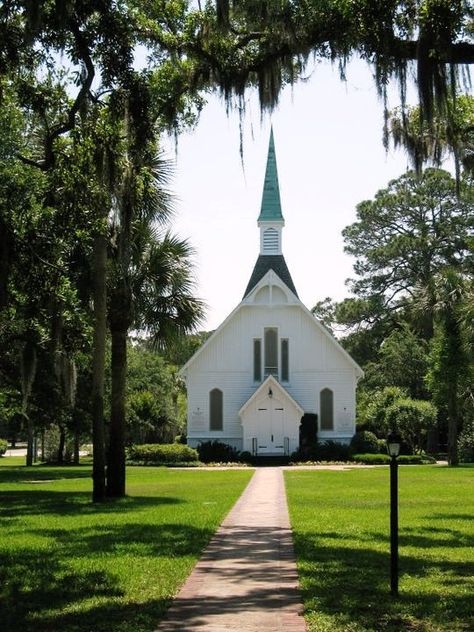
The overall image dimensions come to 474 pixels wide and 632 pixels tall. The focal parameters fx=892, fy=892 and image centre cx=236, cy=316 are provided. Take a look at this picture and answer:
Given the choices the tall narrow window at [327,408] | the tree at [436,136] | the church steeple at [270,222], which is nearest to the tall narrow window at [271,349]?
the tall narrow window at [327,408]

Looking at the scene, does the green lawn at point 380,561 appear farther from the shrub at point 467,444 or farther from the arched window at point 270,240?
the arched window at point 270,240

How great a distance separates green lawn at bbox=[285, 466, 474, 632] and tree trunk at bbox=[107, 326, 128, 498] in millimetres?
3926

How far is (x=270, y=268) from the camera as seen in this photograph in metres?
47.8

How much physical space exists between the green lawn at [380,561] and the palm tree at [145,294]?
4.26 meters

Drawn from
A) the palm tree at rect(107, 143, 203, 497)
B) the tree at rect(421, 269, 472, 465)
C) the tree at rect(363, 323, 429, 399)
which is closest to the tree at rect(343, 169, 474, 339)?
the tree at rect(363, 323, 429, 399)

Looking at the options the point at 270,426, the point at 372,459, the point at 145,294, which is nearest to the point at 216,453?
the point at 270,426

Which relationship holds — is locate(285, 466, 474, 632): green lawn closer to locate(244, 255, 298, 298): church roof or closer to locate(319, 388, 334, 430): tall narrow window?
locate(319, 388, 334, 430): tall narrow window

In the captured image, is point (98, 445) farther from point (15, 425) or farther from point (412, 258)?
point (412, 258)

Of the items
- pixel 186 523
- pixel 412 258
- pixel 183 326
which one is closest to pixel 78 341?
pixel 183 326

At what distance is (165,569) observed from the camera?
9.56 metres

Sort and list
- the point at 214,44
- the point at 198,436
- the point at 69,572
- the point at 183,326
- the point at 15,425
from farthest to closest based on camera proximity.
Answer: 1. the point at 198,436
2. the point at 15,425
3. the point at 183,326
4. the point at 214,44
5. the point at 69,572

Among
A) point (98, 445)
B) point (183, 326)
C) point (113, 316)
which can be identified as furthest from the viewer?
point (183, 326)

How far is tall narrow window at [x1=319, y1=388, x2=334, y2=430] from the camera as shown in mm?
45375

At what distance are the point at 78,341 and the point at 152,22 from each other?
8703mm
